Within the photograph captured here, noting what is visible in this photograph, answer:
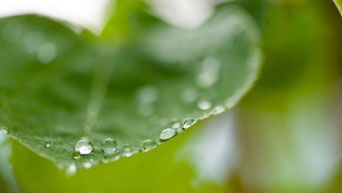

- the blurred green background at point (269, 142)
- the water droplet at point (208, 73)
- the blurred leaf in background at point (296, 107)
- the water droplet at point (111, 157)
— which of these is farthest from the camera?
the blurred leaf in background at point (296, 107)

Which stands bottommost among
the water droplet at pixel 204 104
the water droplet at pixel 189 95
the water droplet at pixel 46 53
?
the water droplet at pixel 204 104

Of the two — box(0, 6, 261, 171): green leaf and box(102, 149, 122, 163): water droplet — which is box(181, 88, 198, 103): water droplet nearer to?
box(0, 6, 261, 171): green leaf

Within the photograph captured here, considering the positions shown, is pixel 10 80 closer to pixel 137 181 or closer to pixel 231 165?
pixel 137 181

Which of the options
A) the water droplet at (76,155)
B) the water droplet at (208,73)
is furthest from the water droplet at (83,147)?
the water droplet at (208,73)

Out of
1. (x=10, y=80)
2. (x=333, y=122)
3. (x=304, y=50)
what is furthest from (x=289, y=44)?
(x=10, y=80)

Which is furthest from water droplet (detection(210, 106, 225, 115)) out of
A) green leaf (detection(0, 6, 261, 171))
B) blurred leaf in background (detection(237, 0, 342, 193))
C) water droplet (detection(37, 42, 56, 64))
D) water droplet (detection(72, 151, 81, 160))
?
blurred leaf in background (detection(237, 0, 342, 193))

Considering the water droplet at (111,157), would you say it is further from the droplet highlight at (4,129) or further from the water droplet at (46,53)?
the water droplet at (46,53)

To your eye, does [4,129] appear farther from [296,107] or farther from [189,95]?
[296,107]

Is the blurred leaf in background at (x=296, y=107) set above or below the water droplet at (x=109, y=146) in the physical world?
above
